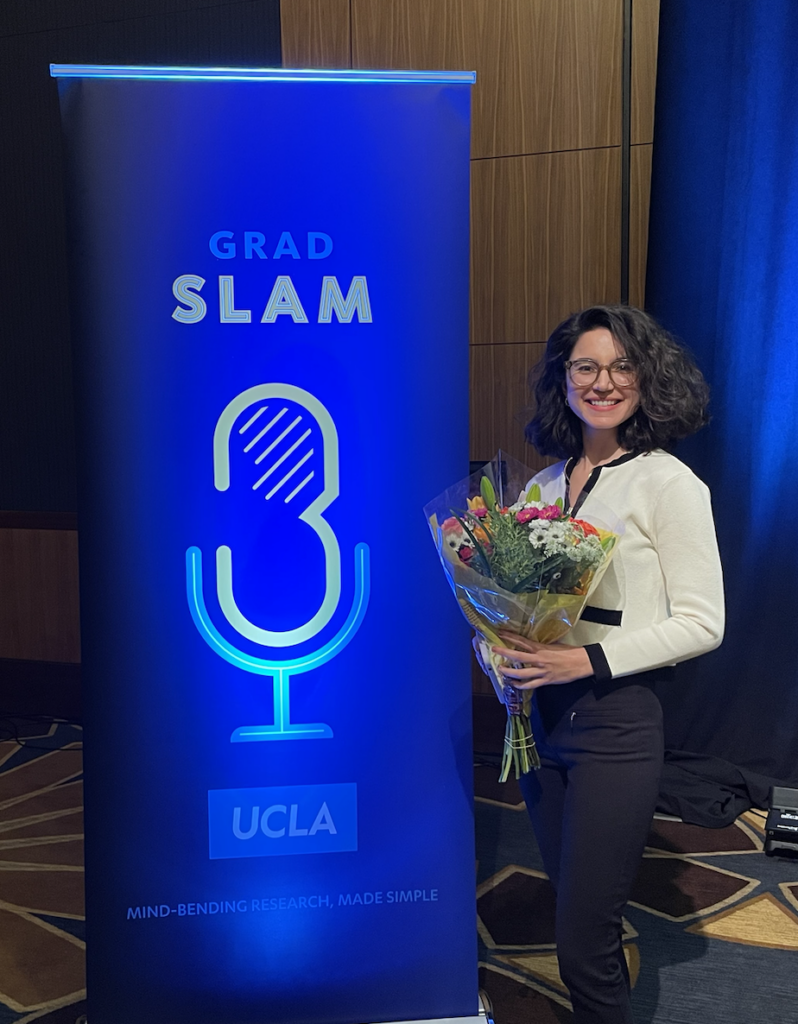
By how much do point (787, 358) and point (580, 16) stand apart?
5.45 ft

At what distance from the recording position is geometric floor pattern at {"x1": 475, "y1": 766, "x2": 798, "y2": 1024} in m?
2.29

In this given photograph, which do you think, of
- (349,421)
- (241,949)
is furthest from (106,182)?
(241,949)

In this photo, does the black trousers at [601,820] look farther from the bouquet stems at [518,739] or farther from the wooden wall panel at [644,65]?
the wooden wall panel at [644,65]

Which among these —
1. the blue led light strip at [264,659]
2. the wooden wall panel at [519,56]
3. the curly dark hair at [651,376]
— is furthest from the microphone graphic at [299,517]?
the wooden wall panel at [519,56]

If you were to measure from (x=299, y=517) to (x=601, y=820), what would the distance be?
801 mm

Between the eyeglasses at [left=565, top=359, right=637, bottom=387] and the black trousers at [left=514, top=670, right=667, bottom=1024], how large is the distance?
22.8 inches

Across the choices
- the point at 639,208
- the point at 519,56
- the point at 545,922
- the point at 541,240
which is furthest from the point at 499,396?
the point at 545,922

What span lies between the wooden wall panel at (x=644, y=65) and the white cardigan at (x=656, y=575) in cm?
253

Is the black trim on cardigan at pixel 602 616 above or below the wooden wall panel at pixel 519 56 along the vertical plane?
below

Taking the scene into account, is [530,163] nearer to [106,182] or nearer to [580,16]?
[580,16]

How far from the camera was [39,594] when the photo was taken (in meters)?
4.90

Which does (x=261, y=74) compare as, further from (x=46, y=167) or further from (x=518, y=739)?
(x=46, y=167)

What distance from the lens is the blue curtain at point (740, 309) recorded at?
351 cm

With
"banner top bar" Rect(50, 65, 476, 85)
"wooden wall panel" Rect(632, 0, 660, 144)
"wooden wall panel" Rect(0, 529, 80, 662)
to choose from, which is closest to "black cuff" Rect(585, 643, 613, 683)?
"banner top bar" Rect(50, 65, 476, 85)
